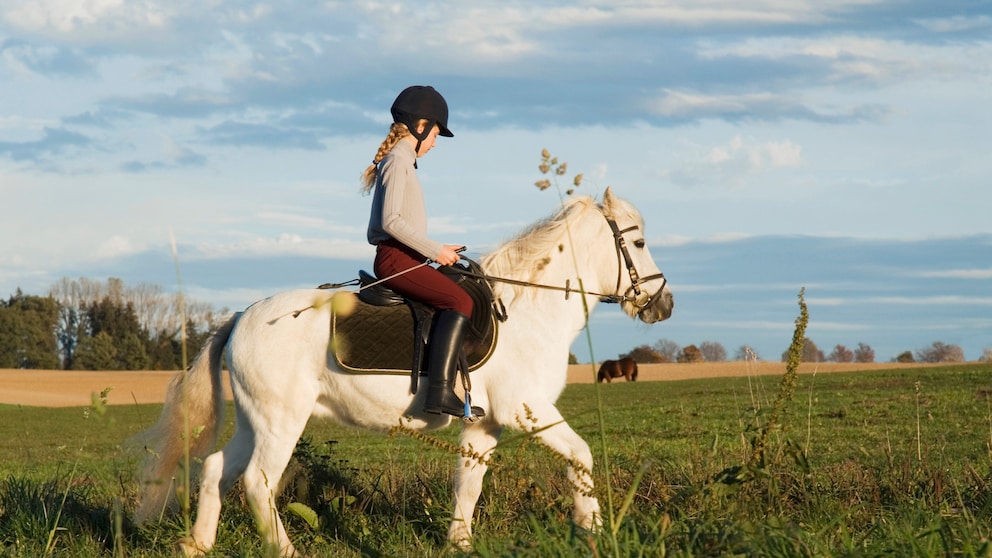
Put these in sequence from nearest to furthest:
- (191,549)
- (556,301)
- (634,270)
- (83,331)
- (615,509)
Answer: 1. (615,509)
2. (191,549)
3. (556,301)
4. (634,270)
5. (83,331)

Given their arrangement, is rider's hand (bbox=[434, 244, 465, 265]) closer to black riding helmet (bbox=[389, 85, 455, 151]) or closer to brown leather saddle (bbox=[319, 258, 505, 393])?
brown leather saddle (bbox=[319, 258, 505, 393])

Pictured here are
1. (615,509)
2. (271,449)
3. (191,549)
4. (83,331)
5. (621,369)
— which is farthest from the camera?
(83,331)

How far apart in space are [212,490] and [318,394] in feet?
2.82

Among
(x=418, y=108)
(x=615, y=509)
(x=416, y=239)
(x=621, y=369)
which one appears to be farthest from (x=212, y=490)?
(x=621, y=369)

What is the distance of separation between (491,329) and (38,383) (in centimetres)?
6502

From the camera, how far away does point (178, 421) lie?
6.47m

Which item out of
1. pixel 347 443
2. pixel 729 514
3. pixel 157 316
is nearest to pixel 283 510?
pixel 729 514

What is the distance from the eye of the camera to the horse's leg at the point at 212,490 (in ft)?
20.0

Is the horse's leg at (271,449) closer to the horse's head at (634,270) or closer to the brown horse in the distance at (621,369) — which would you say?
the horse's head at (634,270)

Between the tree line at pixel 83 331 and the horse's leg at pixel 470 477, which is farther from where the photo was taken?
the tree line at pixel 83 331

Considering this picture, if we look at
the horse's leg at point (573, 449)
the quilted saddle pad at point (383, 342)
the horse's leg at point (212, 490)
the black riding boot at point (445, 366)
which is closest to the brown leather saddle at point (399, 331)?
the quilted saddle pad at point (383, 342)

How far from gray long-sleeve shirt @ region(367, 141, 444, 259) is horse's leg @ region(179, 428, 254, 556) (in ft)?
5.25

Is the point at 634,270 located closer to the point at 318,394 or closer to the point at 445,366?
the point at 445,366

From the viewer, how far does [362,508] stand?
22.9 feet
